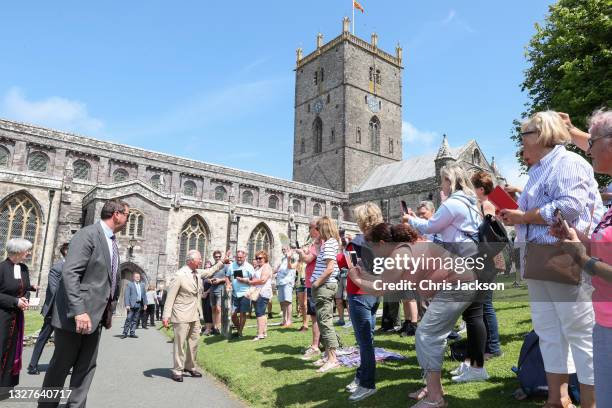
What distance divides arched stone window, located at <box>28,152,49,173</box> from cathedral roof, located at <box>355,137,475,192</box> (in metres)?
31.0

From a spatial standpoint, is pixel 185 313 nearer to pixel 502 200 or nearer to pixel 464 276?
pixel 464 276

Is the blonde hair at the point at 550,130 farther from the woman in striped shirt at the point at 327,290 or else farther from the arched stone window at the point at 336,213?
the arched stone window at the point at 336,213

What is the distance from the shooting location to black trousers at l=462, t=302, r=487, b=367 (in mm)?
4336

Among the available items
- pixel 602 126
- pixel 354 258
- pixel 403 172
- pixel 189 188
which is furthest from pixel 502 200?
pixel 403 172

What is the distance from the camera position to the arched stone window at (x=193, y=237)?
28.9m

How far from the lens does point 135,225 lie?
84.1 ft

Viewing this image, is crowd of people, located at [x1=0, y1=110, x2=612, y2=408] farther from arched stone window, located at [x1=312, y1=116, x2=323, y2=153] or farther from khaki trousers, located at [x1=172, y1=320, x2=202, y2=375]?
arched stone window, located at [x1=312, y1=116, x2=323, y2=153]

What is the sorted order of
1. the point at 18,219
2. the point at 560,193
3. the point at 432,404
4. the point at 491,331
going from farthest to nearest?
the point at 18,219 → the point at 491,331 → the point at 432,404 → the point at 560,193

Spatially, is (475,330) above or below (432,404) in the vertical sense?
above

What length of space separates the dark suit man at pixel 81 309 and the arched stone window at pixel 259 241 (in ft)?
93.2

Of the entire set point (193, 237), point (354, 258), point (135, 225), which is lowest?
point (354, 258)

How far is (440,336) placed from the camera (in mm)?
3830

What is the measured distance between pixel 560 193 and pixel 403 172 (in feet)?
145

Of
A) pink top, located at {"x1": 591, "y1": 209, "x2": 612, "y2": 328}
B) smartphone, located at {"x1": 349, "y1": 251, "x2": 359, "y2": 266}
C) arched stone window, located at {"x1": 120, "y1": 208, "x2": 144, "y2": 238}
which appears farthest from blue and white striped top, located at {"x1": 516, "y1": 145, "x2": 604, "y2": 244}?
arched stone window, located at {"x1": 120, "y1": 208, "x2": 144, "y2": 238}
